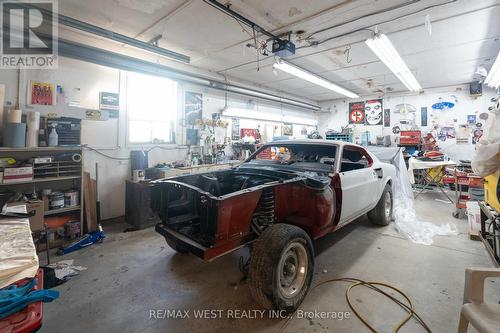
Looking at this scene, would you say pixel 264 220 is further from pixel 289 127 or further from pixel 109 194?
pixel 289 127

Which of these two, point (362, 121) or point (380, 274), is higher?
point (362, 121)

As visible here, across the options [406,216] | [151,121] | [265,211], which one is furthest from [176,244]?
[406,216]

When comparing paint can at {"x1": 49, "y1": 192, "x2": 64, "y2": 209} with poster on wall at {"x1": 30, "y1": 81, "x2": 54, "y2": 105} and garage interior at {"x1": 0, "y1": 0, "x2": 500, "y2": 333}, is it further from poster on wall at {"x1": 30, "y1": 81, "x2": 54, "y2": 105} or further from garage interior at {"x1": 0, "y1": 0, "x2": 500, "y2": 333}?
poster on wall at {"x1": 30, "y1": 81, "x2": 54, "y2": 105}

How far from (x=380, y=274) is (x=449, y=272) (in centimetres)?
78

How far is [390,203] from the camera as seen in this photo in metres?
4.21

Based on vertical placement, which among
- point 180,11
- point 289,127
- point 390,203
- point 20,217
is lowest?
point 390,203

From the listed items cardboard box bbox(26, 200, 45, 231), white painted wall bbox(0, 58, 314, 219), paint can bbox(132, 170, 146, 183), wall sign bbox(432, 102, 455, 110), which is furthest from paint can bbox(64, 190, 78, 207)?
wall sign bbox(432, 102, 455, 110)

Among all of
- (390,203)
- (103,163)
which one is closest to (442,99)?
(390,203)

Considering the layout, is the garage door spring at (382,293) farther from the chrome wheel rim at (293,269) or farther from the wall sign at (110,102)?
the wall sign at (110,102)

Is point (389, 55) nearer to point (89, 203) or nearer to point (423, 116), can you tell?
point (423, 116)

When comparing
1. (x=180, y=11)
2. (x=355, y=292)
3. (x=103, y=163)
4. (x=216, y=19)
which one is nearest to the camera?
(x=355, y=292)

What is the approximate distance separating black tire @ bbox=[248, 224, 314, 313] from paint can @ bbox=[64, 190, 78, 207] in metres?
3.03

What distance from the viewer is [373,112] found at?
9.02 m

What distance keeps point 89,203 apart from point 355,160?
14.2ft
